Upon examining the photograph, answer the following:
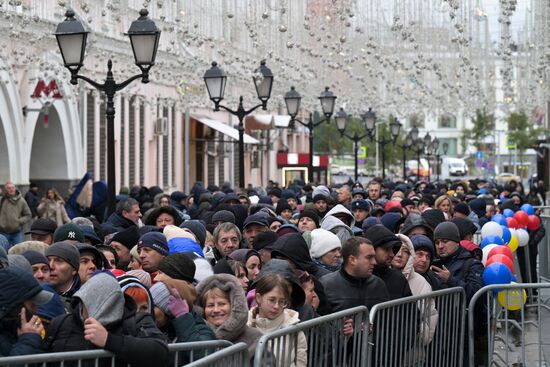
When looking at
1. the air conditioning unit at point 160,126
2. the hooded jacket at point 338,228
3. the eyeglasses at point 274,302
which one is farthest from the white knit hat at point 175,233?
the air conditioning unit at point 160,126

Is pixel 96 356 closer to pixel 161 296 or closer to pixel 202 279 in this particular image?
pixel 161 296

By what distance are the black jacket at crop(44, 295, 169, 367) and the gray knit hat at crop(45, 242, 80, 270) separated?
183 cm

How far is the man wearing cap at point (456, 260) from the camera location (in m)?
12.7

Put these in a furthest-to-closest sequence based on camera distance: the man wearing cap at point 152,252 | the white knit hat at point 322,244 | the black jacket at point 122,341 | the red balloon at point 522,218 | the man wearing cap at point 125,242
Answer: the red balloon at point 522,218, the man wearing cap at point 125,242, the white knit hat at point 322,244, the man wearing cap at point 152,252, the black jacket at point 122,341

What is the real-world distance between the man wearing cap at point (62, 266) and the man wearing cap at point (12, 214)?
14.8m

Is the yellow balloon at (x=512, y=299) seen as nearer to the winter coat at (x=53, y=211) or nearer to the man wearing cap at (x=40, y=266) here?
the man wearing cap at (x=40, y=266)

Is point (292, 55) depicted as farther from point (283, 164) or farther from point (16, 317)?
point (16, 317)

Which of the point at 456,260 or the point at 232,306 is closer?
the point at 232,306

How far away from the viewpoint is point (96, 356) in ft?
23.9

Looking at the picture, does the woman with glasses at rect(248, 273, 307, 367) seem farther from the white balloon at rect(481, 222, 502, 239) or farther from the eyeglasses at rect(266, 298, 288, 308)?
the white balloon at rect(481, 222, 502, 239)

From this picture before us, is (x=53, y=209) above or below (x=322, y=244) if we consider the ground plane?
below

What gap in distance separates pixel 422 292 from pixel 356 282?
3.68 ft

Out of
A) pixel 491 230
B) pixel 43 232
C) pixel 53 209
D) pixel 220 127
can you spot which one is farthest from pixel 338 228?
pixel 220 127

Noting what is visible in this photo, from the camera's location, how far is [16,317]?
7.88 meters
